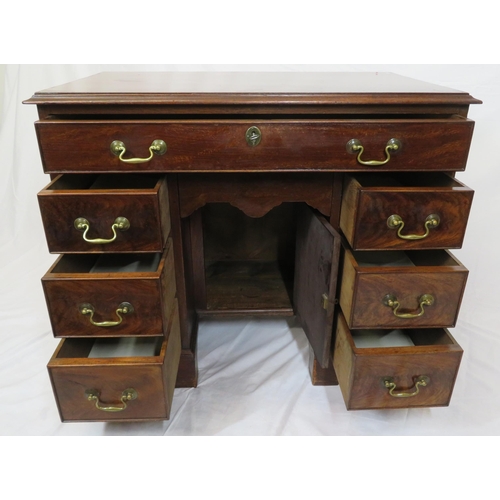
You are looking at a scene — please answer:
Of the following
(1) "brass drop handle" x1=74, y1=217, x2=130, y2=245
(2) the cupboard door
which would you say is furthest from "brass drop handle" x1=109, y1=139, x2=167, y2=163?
(2) the cupboard door

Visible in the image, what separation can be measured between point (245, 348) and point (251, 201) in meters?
0.54

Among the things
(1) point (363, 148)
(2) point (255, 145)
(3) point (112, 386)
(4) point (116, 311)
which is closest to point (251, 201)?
(2) point (255, 145)

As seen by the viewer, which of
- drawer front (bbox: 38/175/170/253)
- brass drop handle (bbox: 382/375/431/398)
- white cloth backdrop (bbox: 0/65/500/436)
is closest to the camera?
drawer front (bbox: 38/175/170/253)

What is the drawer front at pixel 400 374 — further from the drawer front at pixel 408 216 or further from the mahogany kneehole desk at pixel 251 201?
the drawer front at pixel 408 216

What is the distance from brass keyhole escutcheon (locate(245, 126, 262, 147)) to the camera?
35.6 inches

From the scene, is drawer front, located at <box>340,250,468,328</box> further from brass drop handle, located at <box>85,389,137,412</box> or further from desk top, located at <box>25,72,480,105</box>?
brass drop handle, located at <box>85,389,137,412</box>

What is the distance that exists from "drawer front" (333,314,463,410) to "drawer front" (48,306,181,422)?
391mm

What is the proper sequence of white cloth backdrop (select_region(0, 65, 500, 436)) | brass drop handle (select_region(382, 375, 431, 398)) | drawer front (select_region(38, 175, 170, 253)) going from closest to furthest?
drawer front (select_region(38, 175, 170, 253)) → brass drop handle (select_region(382, 375, 431, 398)) → white cloth backdrop (select_region(0, 65, 500, 436))

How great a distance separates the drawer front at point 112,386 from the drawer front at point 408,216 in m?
0.47

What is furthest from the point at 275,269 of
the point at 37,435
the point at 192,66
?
the point at 37,435

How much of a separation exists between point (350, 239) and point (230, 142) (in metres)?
0.32

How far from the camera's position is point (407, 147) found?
930 mm

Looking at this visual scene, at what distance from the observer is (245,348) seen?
4.63 feet
